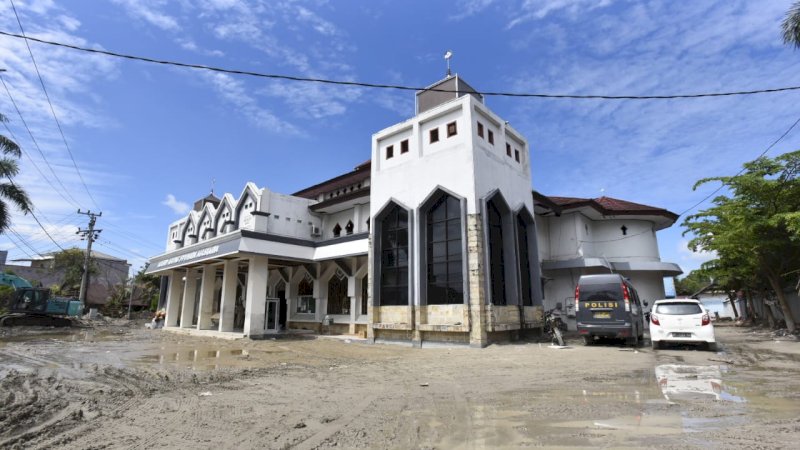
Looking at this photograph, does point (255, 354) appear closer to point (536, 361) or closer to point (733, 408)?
point (536, 361)

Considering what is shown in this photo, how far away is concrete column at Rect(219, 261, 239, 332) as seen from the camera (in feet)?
66.6

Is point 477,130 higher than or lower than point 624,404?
higher

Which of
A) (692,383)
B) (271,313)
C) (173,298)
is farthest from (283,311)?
(692,383)

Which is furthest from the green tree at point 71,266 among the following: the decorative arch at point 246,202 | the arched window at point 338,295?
the arched window at point 338,295

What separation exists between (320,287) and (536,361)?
14.9 metres

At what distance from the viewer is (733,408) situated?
463 centimetres

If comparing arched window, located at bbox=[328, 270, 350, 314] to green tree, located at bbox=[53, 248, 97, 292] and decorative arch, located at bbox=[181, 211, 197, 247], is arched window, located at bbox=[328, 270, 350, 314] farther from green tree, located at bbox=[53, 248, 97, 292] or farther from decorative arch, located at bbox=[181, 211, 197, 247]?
green tree, located at bbox=[53, 248, 97, 292]

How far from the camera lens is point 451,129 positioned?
15.3 meters

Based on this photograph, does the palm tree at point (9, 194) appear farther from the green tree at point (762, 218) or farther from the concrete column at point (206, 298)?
the green tree at point (762, 218)

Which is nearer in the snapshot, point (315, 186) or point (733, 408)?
point (733, 408)

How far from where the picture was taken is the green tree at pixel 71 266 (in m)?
43.2

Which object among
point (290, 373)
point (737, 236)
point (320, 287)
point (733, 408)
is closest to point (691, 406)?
point (733, 408)

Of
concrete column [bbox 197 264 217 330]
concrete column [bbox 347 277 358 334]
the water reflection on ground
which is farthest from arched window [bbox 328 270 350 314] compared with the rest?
the water reflection on ground

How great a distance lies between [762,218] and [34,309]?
36.6 m
